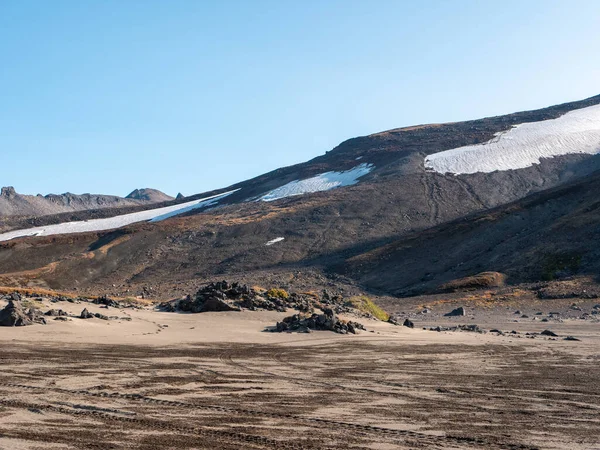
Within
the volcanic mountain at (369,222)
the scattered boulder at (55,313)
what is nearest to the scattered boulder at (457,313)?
the volcanic mountain at (369,222)

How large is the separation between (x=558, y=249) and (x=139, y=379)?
44029mm

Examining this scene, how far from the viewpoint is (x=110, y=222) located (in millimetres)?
107750

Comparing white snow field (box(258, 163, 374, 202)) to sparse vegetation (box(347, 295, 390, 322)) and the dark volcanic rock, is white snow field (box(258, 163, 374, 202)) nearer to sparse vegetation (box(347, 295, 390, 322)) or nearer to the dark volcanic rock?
sparse vegetation (box(347, 295, 390, 322))

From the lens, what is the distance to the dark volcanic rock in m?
16.8

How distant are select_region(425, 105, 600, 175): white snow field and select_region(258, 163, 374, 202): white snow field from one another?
38.1ft

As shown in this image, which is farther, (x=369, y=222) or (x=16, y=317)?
(x=369, y=222)

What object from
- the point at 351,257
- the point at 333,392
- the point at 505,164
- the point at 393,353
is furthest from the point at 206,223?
the point at 333,392

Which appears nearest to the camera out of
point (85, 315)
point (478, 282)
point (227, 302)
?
point (85, 315)

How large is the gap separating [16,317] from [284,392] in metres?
10.0

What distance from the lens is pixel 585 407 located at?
9.10 m

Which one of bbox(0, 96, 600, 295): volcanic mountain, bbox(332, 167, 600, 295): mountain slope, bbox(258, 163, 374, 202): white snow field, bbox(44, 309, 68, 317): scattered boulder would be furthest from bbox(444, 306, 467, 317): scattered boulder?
bbox(258, 163, 374, 202): white snow field

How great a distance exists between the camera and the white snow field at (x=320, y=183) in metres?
101

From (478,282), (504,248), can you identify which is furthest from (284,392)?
(504,248)

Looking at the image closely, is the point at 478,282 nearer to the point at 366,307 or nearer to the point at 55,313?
the point at 366,307
